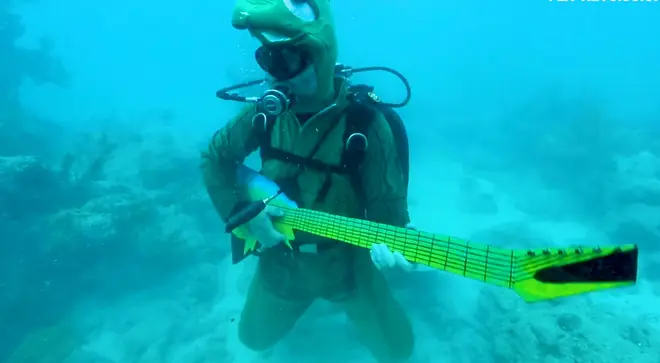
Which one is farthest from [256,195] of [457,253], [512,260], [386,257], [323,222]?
[512,260]

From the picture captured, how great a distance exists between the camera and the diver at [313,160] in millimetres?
2957

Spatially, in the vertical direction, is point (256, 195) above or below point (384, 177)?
below

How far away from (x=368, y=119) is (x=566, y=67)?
134 ft

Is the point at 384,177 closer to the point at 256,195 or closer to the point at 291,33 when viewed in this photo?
the point at 256,195

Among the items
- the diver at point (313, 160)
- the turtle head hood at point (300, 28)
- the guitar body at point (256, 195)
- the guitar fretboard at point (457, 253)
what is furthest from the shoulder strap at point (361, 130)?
the guitar fretboard at point (457, 253)

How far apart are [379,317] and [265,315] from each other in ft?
4.66

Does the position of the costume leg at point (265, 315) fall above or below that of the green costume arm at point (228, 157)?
below

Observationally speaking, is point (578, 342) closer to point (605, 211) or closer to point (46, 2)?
point (605, 211)

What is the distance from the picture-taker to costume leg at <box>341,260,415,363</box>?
4.68m

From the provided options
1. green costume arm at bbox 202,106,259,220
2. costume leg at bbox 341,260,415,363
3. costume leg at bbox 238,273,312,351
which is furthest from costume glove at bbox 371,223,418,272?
costume leg at bbox 238,273,312,351

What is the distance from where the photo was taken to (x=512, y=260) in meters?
1.79

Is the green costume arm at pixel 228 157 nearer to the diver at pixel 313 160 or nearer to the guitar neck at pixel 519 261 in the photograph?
the diver at pixel 313 160

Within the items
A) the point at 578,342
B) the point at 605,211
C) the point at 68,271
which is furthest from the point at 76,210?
the point at 605,211

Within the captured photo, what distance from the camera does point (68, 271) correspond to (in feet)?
30.0
